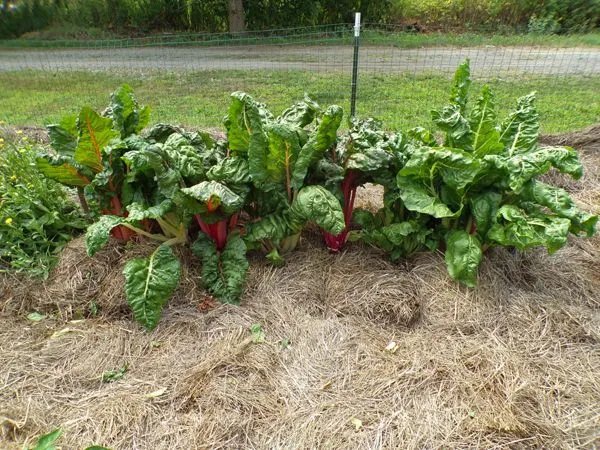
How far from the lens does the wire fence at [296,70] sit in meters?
6.80

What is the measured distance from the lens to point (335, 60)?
9.03 metres

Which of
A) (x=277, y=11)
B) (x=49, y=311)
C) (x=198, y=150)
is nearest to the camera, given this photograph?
(x=49, y=311)

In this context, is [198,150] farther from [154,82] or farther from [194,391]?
[154,82]

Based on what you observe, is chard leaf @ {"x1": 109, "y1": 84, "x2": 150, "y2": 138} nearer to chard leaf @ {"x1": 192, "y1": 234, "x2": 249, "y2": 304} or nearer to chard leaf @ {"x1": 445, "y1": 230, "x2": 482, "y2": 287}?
chard leaf @ {"x1": 192, "y1": 234, "x2": 249, "y2": 304}

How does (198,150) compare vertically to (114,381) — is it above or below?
above

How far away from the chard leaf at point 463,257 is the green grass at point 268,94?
3134 millimetres

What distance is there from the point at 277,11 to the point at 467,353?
13414 millimetres

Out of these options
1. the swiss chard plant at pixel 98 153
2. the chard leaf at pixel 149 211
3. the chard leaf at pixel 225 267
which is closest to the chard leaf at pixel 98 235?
the chard leaf at pixel 149 211

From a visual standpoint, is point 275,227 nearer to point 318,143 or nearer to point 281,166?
point 281,166

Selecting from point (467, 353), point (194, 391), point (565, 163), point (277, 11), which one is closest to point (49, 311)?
point (194, 391)

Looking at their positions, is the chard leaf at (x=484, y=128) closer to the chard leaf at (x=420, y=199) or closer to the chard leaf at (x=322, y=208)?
the chard leaf at (x=420, y=199)

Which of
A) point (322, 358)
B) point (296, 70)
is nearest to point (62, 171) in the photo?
point (322, 358)

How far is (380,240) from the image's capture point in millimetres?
2861

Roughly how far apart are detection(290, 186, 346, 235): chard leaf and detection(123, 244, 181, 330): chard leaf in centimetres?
81
